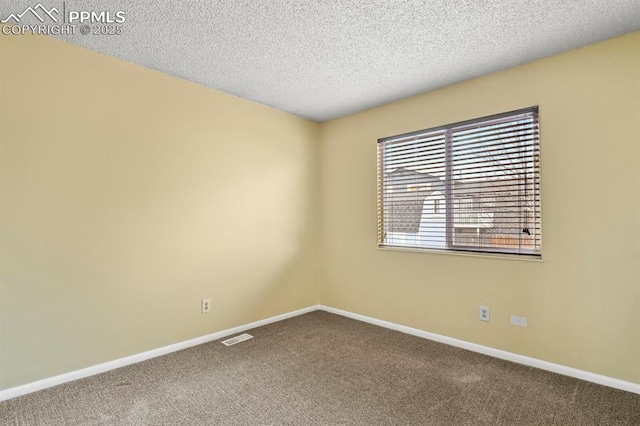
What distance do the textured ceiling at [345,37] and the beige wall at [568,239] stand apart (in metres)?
0.20

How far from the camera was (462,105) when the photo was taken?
9.66ft

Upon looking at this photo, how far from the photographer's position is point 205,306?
10.0 feet

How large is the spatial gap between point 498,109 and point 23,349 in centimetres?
396

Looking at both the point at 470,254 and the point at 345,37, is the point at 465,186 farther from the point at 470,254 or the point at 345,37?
the point at 345,37

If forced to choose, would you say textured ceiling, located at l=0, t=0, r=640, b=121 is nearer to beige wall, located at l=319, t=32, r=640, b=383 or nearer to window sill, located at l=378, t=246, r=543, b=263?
beige wall, located at l=319, t=32, r=640, b=383

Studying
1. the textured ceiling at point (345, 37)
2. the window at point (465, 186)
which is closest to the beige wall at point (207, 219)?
the window at point (465, 186)

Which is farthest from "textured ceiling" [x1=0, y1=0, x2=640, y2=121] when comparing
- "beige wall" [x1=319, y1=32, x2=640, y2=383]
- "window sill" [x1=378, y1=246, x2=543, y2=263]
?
"window sill" [x1=378, y1=246, x2=543, y2=263]

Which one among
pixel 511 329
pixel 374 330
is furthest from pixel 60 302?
pixel 511 329

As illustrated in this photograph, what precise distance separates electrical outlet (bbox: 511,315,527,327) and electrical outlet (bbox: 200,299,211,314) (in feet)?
8.84

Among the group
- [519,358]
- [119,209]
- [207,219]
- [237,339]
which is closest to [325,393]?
[237,339]

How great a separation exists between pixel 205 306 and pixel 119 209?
3.84ft

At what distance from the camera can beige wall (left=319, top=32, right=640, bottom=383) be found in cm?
218

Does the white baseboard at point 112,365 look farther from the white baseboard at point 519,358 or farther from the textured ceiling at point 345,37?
the textured ceiling at point 345,37

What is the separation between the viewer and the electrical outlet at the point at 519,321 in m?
2.58
